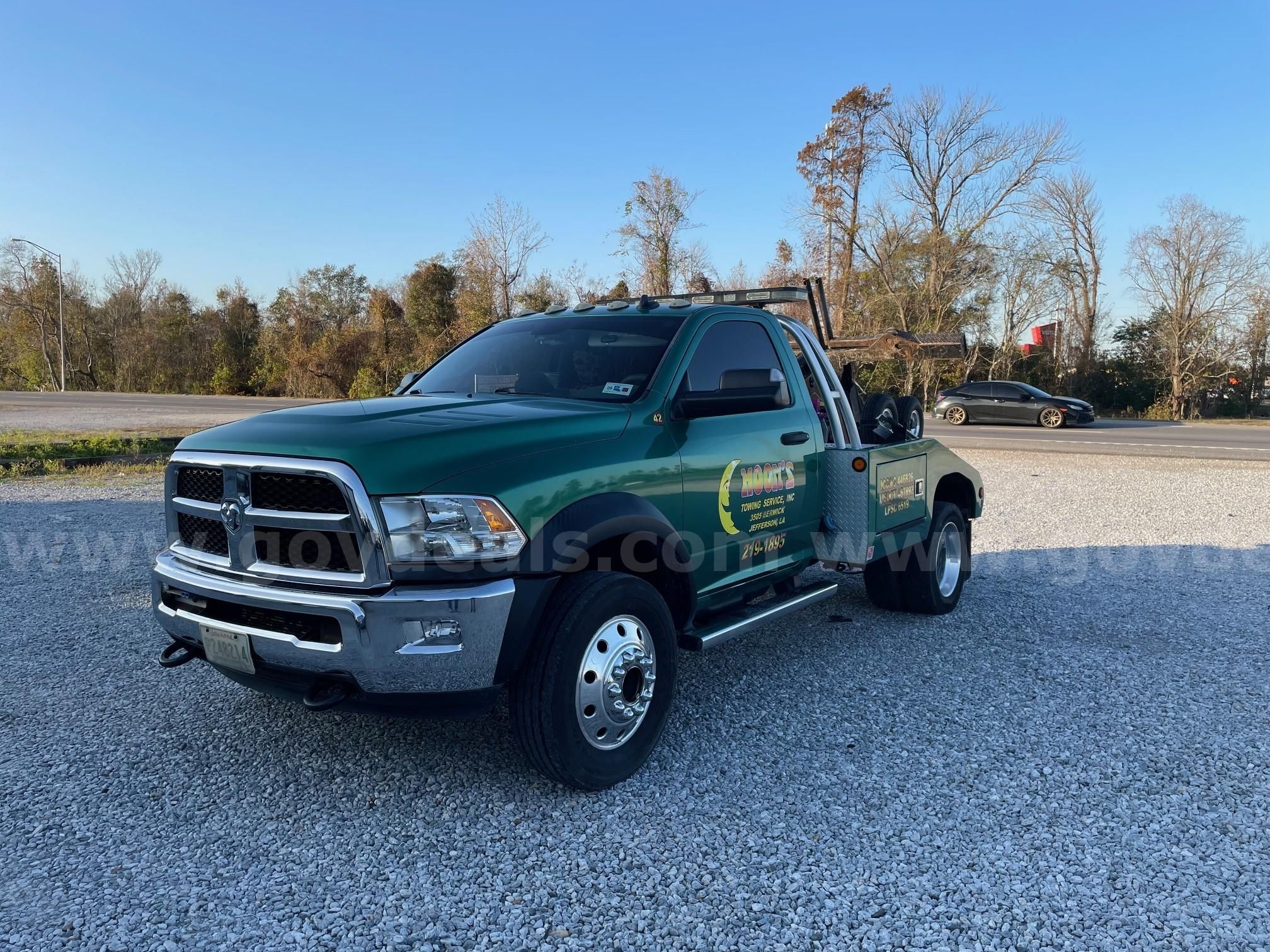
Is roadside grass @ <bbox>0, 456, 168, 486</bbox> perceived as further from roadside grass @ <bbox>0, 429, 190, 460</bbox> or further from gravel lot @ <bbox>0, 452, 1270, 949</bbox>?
gravel lot @ <bbox>0, 452, 1270, 949</bbox>

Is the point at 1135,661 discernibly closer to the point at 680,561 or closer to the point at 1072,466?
the point at 680,561

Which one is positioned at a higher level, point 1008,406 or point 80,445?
point 1008,406

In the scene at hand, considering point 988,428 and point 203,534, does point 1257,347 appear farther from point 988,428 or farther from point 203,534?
point 203,534

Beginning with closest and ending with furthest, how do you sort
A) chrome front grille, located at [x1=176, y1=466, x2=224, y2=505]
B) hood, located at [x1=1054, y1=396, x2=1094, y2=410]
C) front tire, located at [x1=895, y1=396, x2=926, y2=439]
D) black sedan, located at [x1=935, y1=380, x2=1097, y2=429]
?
chrome front grille, located at [x1=176, y1=466, x2=224, y2=505] < front tire, located at [x1=895, y1=396, x2=926, y2=439] < black sedan, located at [x1=935, y1=380, x2=1097, y2=429] < hood, located at [x1=1054, y1=396, x2=1094, y2=410]

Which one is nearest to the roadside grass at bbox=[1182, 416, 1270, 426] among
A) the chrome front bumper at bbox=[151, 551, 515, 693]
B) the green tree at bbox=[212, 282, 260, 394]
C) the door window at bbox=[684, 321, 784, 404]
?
the door window at bbox=[684, 321, 784, 404]

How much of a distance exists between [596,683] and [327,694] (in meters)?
1.00

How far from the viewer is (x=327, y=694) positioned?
3.12 metres

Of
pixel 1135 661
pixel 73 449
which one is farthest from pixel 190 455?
pixel 73 449

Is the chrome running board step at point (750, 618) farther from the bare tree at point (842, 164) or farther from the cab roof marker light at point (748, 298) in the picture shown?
the bare tree at point (842, 164)

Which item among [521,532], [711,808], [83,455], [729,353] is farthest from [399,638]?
[83,455]

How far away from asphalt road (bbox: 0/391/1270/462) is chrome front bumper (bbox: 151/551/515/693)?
16729 mm

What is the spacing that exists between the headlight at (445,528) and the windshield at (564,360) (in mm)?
1089

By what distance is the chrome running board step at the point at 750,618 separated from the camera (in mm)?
3947

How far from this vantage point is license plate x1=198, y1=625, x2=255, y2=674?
3227 millimetres
